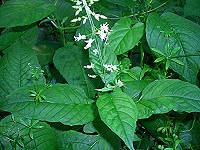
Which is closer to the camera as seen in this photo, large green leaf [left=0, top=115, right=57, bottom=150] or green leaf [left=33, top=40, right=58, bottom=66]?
large green leaf [left=0, top=115, right=57, bottom=150]

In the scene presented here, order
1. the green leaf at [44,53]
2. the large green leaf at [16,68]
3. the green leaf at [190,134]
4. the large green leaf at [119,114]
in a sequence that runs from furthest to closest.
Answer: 1. the green leaf at [44,53]
2. the green leaf at [190,134]
3. the large green leaf at [16,68]
4. the large green leaf at [119,114]

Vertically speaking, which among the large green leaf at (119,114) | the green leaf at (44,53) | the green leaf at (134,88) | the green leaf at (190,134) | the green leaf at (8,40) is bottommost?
the green leaf at (190,134)

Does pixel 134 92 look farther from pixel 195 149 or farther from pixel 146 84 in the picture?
pixel 195 149

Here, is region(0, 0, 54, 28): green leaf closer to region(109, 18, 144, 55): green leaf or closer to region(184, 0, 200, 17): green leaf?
region(109, 18, 144, 55): green leaf

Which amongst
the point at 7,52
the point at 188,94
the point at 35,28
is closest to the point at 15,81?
the point at 7,52

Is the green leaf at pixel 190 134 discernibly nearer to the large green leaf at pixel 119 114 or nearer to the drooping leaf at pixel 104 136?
the drooping leaf at pixel 104 136

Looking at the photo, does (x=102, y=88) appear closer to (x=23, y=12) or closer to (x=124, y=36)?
(x=124, y=36)

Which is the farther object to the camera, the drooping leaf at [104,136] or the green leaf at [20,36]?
the green leaf at [20,36]

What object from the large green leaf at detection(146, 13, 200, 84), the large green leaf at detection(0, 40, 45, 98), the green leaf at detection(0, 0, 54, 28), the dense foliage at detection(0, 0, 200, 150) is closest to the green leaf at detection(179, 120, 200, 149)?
the dense foliage at detection(0, 0, 200, 150)

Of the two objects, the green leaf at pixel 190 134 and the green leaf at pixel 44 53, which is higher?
the green leaf at pixel 44 53

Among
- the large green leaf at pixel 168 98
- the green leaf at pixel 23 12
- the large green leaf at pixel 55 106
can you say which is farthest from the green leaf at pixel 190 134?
the green leaf at pixel 23 12
